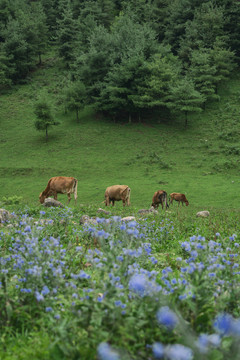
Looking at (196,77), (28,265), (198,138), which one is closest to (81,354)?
(28,265)

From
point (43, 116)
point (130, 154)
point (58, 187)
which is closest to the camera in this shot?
point (58, 187)

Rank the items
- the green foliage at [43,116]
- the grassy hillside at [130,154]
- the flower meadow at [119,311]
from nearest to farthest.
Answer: the flower meadow at [119,311] < the grassy hillside at [130,154] < the green foliage at [43,116]

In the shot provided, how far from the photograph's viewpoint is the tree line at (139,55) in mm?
47688

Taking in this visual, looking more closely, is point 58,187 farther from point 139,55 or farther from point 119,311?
point 139,55

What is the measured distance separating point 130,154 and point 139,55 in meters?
18.5

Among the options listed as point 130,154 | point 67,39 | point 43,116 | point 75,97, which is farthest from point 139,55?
point 67,39

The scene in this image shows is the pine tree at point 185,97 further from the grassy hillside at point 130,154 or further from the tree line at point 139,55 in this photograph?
the grassy hillside at point 130,154

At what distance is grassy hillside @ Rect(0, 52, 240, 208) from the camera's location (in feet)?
93.8

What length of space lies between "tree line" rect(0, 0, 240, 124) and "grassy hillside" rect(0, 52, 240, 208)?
2958 mm

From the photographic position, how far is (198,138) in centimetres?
4359

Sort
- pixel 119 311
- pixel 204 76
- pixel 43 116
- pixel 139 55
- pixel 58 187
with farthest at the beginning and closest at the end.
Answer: pixel 139 55
pixel 204 76
pixel 43 116
pixel 58 187
pixel 119 311

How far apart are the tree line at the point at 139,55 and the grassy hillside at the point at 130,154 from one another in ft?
9.70

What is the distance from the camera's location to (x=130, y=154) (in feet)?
132

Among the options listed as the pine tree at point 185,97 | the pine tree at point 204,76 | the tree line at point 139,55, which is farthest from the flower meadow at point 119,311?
the pine tree at point 204,76
